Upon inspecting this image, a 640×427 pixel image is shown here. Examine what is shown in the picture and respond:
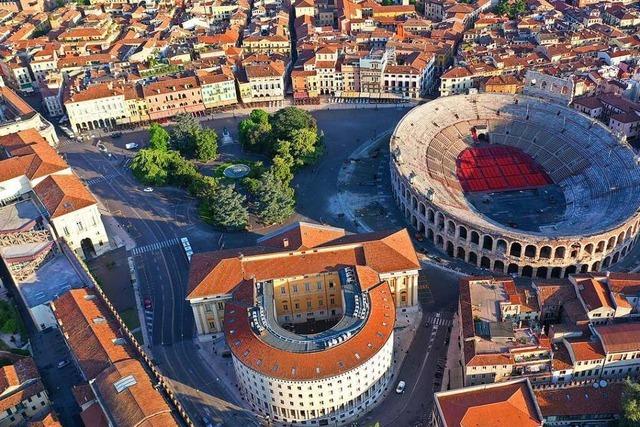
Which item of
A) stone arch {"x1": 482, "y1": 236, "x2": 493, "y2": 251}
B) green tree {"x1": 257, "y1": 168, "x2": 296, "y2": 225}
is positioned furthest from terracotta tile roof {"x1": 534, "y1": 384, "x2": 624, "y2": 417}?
green tree {"x1": 257, "y1": 168, "x2": 296, "y2": 225}

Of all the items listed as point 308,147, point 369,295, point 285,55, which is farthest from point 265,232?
point 285,55

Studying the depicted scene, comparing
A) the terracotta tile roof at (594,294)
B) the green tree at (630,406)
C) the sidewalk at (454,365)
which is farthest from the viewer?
the terracotta tile roof at (594,294)

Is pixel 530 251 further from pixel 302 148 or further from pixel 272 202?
pixel 302 148

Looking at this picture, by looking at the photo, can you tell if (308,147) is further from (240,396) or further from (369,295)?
(240,396)

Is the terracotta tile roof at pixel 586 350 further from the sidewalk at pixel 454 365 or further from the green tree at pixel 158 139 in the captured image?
the green tree at pixel 158 139

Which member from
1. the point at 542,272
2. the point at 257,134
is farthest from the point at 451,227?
the point at 257,134

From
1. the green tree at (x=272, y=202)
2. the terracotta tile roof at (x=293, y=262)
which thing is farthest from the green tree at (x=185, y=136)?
the terracotta tile roof at (x=293, y=262)

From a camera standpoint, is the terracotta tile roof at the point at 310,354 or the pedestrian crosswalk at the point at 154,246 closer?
the terracotta tile roof at the point at 310,354
